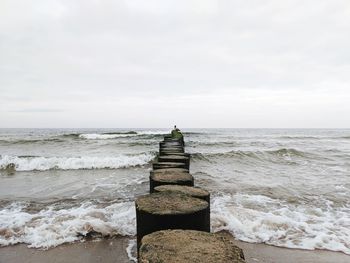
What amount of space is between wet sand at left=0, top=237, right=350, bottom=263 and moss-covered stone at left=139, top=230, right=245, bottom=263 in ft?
6.04

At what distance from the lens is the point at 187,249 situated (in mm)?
1956

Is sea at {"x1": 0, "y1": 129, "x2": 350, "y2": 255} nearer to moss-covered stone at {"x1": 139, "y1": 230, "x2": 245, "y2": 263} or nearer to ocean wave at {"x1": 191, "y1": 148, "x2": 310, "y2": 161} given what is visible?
moss-covered stone at {"x1": 139, "y1": 230, "x2": 245, "y2": 263}

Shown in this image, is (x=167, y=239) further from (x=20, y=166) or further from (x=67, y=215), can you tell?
(x=20, y=166)

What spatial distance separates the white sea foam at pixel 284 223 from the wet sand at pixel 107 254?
207mm

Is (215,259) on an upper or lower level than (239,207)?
upper

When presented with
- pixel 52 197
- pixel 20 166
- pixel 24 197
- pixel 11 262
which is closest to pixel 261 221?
pixel 11 262

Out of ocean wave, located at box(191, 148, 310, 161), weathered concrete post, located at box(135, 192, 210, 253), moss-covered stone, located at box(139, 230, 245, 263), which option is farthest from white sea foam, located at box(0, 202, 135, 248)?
ocean wave, located at box(191, 148, 310, 161)

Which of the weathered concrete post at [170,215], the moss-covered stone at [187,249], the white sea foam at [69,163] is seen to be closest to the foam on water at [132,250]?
the weathered concrete post at [170,215]

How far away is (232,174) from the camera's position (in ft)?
34.1

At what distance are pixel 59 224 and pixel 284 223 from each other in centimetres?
368

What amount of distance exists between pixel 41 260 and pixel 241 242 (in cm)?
266

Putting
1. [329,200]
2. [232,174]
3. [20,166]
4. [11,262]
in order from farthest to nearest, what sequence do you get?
[20,166], [232,174], [329,200], [11,262]

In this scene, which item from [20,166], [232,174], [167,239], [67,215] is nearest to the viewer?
[167,239]

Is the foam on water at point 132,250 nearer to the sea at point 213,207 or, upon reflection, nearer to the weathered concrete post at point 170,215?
the sea at point 213,207
